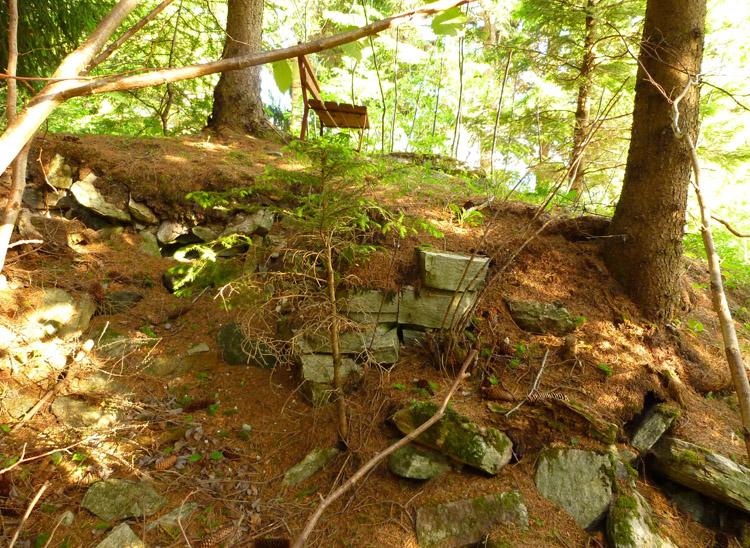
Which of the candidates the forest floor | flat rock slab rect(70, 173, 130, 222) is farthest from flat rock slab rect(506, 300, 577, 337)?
flat rock slab rect(70, 173, 130, 222)

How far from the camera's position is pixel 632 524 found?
2664mm

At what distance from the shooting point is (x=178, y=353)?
14.4ft

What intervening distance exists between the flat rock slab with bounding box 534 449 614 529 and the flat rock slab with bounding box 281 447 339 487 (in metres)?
1.78

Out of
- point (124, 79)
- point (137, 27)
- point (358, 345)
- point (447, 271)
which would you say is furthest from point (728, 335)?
point (358, 345)

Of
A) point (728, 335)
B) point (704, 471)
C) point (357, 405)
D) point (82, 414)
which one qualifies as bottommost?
point (82, 414)

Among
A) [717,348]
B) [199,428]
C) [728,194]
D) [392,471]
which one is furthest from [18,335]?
[728,194]

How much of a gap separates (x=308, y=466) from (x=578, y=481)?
228cm

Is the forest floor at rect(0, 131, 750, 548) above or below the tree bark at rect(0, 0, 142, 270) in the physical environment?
below

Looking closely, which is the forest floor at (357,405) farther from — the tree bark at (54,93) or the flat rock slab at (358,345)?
the tree bark at (54,93)

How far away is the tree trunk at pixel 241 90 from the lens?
761 centimetres

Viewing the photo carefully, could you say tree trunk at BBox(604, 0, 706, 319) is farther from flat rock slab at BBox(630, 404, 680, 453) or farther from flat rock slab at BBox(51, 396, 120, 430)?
flat rock slab at BBox(51, 396, 120, 430)

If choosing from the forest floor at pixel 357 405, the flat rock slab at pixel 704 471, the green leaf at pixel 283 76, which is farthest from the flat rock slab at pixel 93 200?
the flat rock slab at pixel 704 471

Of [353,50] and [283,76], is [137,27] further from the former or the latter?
[353,50]

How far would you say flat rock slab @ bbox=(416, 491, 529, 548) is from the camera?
270cm
